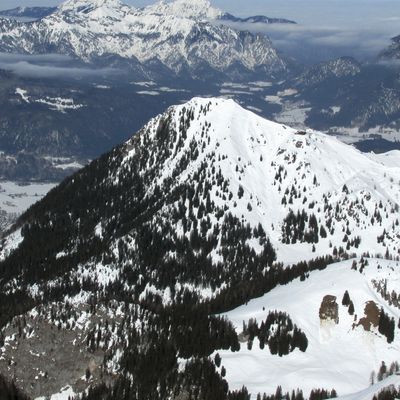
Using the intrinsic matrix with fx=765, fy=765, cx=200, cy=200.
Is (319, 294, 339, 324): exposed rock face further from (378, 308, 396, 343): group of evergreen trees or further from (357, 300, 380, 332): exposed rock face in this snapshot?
(378, 308, 396, 343): group of evergreen trees

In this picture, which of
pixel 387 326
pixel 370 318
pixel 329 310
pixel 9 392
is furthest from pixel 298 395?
pixel 9 392

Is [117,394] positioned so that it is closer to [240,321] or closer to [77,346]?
[77,346]

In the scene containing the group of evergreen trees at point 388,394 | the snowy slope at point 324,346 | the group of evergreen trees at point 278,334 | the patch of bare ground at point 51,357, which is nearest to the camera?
the group of evergreen trees at point 388,394

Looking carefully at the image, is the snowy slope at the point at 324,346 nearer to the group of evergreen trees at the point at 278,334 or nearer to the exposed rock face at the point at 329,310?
the exposed rock face at the point at 329,310

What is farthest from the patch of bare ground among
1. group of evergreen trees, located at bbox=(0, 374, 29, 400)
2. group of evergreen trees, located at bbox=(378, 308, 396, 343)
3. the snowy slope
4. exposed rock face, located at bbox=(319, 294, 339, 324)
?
group of evergreen trees, located at bbox=(378, 308, 396, 343)

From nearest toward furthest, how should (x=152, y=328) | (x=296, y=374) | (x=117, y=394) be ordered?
(x=117, y=394)
(x=296, y=374)
(x=152, y=328)

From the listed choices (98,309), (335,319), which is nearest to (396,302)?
(335,319)

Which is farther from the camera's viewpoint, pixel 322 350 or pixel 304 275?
pixel 304 275

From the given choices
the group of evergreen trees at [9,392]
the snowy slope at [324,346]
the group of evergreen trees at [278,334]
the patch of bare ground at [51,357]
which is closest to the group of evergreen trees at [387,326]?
the snowy slope at [324,346]
